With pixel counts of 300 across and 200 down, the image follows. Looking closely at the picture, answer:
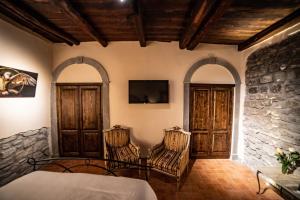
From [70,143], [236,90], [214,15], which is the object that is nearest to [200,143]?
[236,90]

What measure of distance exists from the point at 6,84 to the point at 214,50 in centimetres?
442

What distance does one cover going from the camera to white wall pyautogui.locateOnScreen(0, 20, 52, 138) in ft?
8.63

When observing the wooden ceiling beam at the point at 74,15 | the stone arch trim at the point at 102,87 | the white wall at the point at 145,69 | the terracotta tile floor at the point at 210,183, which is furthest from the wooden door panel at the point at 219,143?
the wooden ceiling beam at the point at 74,15

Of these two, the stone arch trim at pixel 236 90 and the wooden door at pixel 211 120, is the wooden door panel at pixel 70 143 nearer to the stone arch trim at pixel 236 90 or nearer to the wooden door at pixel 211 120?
the stone arch trim at pixel 236 90

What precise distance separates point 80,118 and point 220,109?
3.63 meters

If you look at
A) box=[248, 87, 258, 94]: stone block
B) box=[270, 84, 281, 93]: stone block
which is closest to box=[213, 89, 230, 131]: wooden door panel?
box=[248, 87, 258, 94]: stone block

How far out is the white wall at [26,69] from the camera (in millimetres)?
2629

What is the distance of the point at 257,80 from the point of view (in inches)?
134

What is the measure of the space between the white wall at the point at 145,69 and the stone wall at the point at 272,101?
2.03 feet

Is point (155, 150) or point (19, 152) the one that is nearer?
point (19, 152)

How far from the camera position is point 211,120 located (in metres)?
4.03

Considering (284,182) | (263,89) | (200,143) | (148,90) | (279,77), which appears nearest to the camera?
(284,182)

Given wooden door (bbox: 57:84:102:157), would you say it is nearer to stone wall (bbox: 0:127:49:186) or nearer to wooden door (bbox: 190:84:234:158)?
stone wall (bbox: 0:127:49:186)

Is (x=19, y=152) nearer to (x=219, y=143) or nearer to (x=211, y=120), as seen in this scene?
(x=211, y=120)
